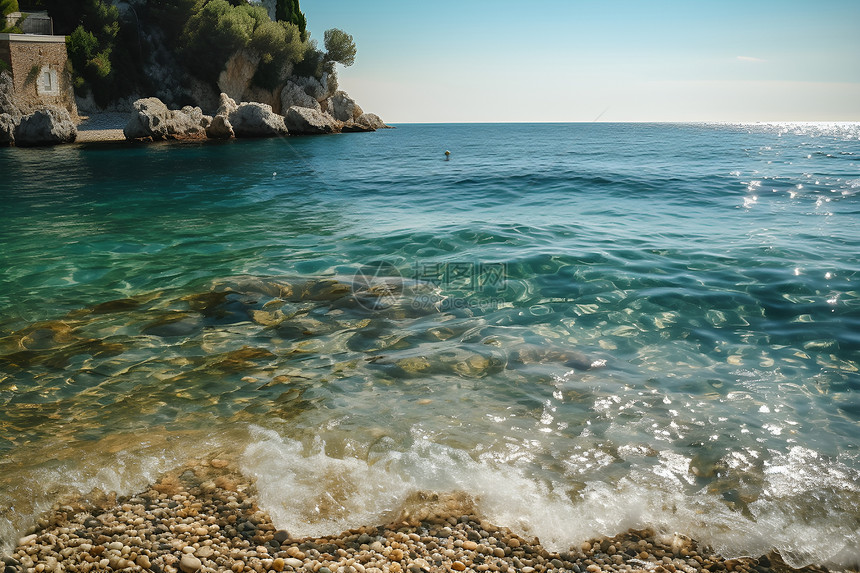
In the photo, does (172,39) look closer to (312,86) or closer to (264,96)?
(264,96)

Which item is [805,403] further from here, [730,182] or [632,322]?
[730,182]

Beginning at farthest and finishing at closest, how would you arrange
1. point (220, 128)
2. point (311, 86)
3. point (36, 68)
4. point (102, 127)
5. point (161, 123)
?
point (311, 86) < point (102, 127) < point (220, 128) < point (36, 68) < point (161, 123)

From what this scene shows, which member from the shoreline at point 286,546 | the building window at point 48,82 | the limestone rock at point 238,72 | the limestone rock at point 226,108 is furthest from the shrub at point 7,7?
the shoreline at point 286,546

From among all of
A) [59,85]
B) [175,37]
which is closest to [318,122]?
[175,37]

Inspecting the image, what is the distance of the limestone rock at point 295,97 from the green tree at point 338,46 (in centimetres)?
681

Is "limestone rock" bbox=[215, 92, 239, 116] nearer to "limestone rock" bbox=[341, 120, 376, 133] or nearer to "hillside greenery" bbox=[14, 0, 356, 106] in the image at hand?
"hillside greenery" bbox=[14, 0, 356, 106]

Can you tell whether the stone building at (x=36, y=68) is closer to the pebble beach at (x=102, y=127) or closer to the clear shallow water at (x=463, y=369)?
the pebble beach at (x=102, y=127)

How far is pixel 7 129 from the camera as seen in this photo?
35031 millimetres

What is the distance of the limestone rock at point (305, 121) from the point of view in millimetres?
53872

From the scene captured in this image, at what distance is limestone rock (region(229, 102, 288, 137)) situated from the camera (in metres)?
46.2

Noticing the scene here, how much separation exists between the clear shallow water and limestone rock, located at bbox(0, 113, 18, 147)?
2969 centimetres

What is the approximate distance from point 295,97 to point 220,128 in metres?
18.9

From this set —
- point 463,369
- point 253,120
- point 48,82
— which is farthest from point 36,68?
point 463,369

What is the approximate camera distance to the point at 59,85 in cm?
4491
